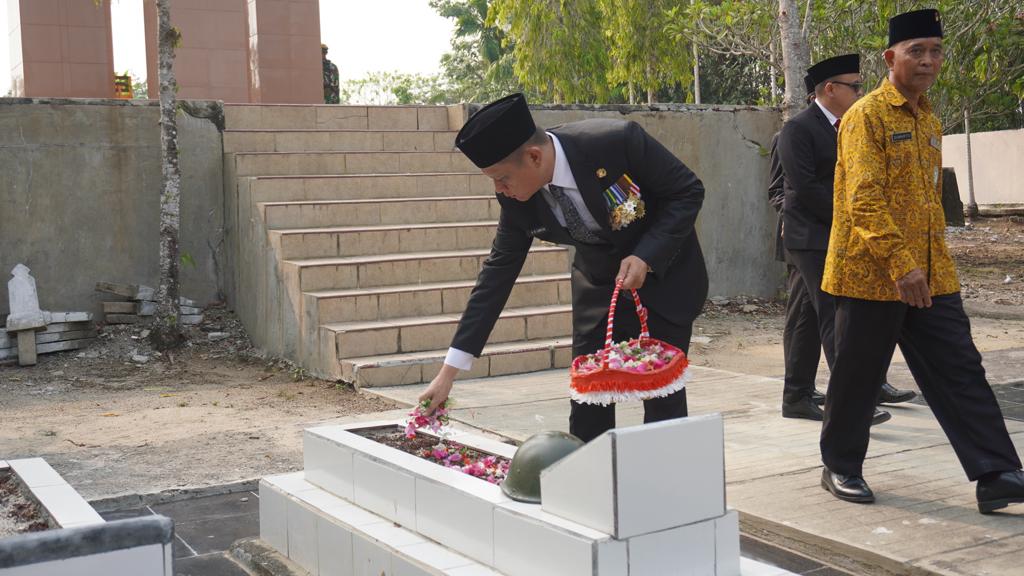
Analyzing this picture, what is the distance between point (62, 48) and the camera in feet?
47.4

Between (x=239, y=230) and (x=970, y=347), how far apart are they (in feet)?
23.3

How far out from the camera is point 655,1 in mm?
22922

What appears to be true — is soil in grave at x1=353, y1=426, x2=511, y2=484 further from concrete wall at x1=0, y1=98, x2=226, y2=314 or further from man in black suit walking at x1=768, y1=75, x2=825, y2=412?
concrete wall at x1=0, y1=98, x2=226, y2=314

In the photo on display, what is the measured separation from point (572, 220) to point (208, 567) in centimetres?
192

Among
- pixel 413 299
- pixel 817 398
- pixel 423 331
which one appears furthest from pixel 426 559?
pixel 413 299

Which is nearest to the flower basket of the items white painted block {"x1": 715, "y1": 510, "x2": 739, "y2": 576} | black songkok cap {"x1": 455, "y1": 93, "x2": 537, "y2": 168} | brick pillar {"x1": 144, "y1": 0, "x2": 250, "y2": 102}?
white painted block {"x1": 715, "y1": 510, "x2": 739, "y2": 576}

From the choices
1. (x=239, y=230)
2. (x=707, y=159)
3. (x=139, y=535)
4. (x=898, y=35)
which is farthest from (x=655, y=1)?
(x=139, y=535)

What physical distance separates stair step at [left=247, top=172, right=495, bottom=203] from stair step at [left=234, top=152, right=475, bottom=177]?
0.21 meters

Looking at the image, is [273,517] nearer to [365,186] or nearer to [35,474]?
[35,474]

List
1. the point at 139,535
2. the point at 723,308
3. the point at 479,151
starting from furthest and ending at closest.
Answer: the point at 723,308
the point at 479,151
the point at 139,535

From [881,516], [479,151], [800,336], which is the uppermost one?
[479,151]

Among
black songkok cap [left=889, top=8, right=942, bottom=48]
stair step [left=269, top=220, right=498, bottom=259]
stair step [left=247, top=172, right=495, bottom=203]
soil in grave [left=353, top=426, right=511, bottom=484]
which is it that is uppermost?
black songkok cap [left=889, top=8, right=942, bottom=48]

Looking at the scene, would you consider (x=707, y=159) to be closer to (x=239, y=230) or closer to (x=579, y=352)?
(x=239, y=230)

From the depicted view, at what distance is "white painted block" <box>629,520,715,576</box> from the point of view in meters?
2.81
